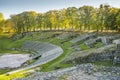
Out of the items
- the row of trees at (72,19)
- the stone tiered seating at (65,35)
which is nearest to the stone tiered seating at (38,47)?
the stone tiered seating at (65,35)

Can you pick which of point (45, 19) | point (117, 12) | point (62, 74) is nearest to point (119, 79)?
point (62, 74)

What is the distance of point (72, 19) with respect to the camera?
159125 mm

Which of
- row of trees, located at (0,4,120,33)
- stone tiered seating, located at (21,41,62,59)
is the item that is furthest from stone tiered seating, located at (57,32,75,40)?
row of trees, located at (0,4,120,33)

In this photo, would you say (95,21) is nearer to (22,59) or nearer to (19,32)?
(22,59)

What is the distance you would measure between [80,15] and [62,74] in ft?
319

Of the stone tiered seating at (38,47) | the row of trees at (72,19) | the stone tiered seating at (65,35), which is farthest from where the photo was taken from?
the stone tiered seating at (65,35)

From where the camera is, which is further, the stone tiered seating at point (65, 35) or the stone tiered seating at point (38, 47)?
the stone tiered seating at point (65, 35)

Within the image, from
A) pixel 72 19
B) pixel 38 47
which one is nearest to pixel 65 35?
pixel 38 47

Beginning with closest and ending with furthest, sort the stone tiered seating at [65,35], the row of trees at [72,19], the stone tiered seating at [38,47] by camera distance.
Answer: the stone tiered seating at [38,47] → the row of trees at [72,19] → the stone tiered seating at [65,35]

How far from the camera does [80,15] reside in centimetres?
15238

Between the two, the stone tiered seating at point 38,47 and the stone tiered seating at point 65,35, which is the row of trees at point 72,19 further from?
the stone tiered seating at point 38,47

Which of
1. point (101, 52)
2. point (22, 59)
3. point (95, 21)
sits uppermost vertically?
point (95, 21)

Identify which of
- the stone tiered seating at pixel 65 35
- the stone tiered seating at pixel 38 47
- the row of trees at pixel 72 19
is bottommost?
the stone tiered seating at pixel 38 47

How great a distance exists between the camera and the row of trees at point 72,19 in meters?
130
